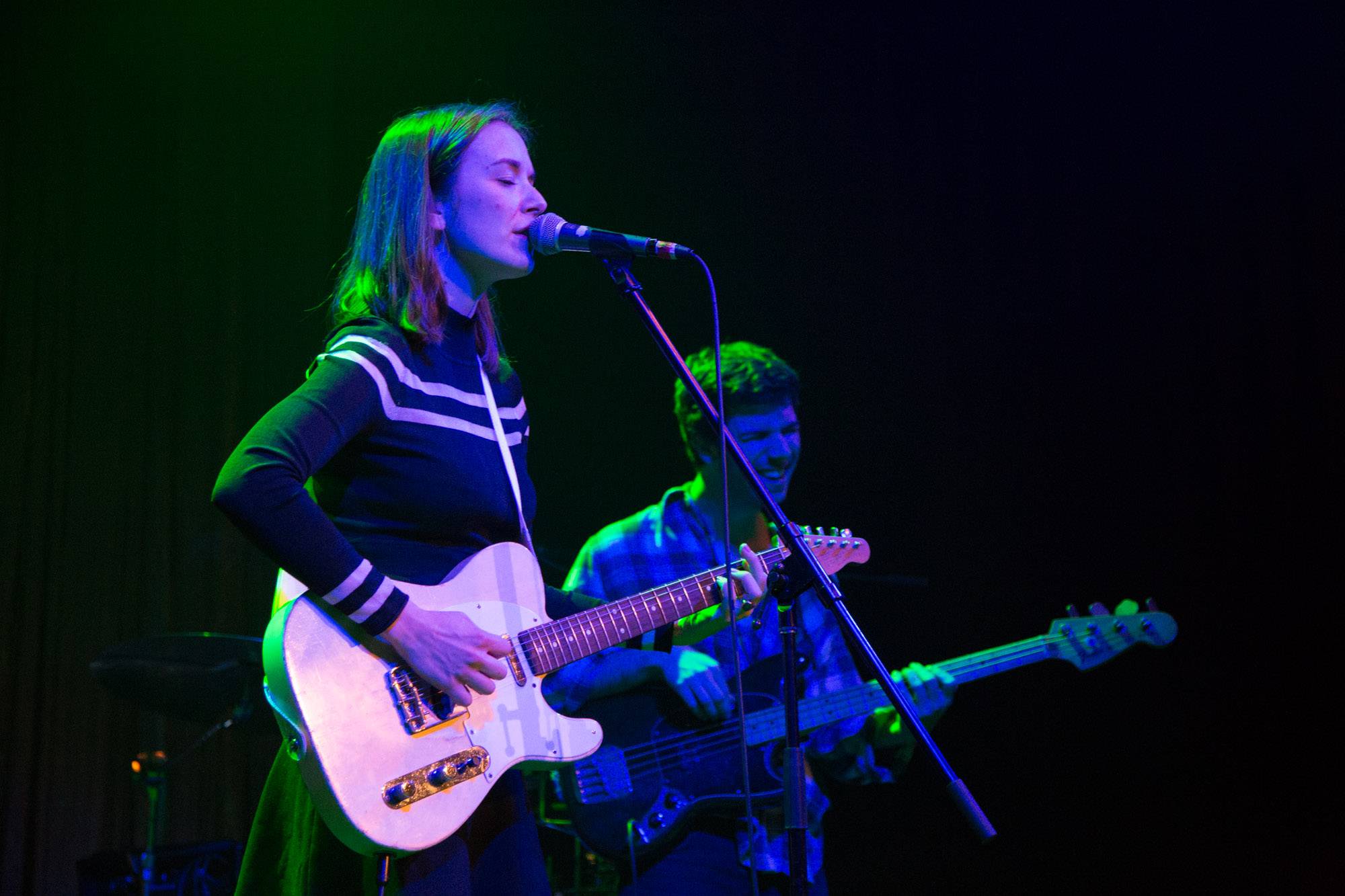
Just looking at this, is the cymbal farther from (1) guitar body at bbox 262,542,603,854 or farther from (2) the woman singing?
(1) guitar body at bbox 262,542,603,854

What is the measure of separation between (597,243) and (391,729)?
962 mm

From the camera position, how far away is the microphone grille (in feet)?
7.15

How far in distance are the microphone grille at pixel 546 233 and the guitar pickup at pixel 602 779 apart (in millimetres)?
1499

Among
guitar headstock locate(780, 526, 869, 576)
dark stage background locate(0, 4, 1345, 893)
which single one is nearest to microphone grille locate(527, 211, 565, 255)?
guitar headstock locate(780, 526, 869, 576)

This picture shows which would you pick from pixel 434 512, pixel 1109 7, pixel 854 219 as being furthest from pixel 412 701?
pixel 1109 7

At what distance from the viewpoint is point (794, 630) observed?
1.95m

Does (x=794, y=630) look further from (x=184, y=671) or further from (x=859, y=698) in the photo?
(x=184, y=671)

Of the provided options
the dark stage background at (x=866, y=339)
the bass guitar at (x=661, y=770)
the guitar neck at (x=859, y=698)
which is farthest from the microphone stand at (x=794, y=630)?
the dark stage background at (x=866, y=339)

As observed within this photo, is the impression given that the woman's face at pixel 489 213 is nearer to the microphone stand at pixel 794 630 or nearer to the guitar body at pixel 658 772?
the microphone stand at pixel 794 630

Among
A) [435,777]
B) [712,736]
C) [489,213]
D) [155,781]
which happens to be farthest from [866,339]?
[435,777]

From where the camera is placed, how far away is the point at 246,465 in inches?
66.9

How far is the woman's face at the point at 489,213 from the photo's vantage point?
2.24 meters

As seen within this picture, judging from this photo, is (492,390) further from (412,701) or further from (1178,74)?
(1178,74)

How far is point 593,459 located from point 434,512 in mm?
3288
